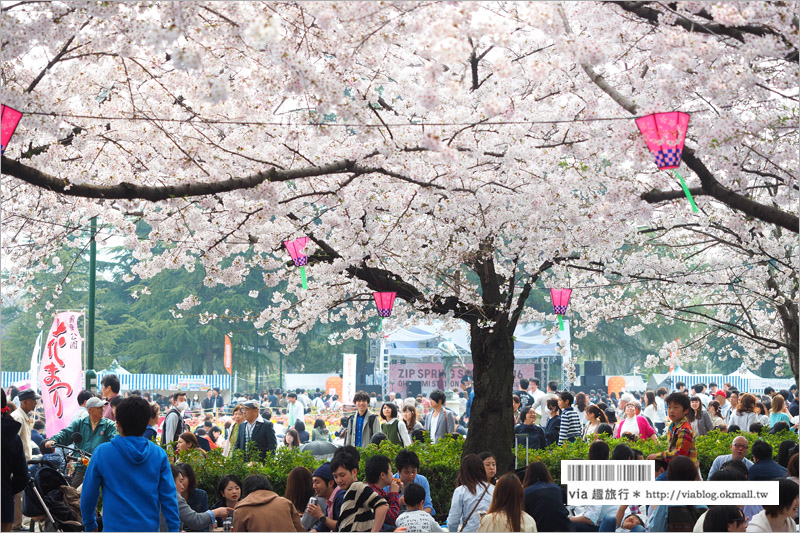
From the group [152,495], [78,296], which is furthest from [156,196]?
[78,296]

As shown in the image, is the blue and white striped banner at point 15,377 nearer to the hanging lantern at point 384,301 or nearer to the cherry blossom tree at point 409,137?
the cherry blossom tree at point 409,137

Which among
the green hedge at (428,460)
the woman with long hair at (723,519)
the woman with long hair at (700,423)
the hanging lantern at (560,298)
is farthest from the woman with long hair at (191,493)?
the woman with long hair at (700,423)

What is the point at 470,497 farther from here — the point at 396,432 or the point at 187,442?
the point at 396,432

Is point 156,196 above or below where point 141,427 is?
above

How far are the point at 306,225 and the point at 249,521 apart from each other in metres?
3.65

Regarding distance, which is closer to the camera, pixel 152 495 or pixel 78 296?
pixel 152 495

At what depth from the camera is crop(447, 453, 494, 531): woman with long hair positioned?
6262 millimetres

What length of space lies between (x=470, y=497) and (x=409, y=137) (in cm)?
294

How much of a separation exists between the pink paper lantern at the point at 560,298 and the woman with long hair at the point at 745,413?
3074mm

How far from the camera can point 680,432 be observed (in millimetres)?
6922

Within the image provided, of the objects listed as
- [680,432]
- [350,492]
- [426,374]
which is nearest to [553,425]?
[680,432]

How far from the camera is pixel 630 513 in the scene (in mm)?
6387

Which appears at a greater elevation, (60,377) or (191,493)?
(60,377)

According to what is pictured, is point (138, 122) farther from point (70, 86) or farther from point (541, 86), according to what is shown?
point (541, 86)
